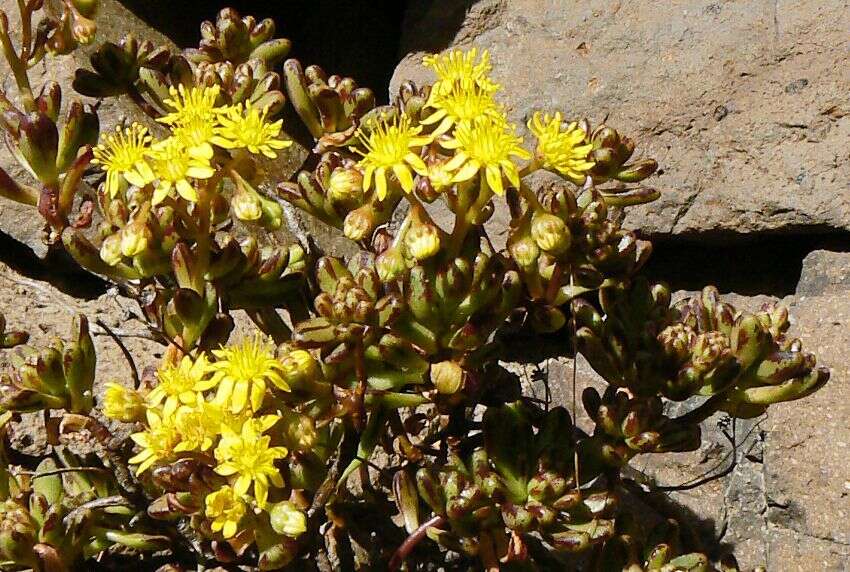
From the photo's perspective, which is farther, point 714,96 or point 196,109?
point 714,96

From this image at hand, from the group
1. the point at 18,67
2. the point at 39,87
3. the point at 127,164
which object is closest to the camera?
the point at 127,164

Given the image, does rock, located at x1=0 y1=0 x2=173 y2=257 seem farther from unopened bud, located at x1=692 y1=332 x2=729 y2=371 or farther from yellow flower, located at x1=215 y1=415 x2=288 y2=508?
unopened bud, located at x1=692 y1=332 x2=729 y2=371

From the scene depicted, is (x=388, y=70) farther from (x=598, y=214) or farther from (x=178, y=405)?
(x=178, y=405)

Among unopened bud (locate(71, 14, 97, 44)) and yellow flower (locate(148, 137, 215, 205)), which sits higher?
unopened bud (locate(71, 14, 97, 44))

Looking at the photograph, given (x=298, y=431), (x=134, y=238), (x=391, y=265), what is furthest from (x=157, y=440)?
(x=391, y=265)

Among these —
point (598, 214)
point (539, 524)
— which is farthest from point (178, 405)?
point (598, 214)

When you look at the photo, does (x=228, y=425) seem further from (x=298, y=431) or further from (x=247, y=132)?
(x=247, y=132)

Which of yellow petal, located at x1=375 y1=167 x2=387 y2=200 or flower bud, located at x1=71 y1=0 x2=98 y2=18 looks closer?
yellow petal, located at x1=375 y1=167 x2=387 y2=200

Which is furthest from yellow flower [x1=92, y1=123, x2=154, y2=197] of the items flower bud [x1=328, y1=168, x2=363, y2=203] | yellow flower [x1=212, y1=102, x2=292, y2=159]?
flower bud [x1=328, y1=168, x2=363, y2=203]
